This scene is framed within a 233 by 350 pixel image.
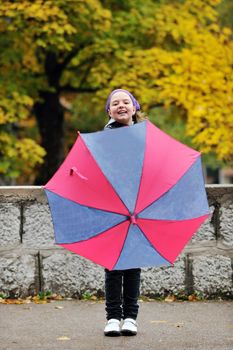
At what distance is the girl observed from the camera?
525 cm

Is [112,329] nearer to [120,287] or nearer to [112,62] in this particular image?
[120,287]

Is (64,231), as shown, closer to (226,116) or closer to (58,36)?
(226,116)

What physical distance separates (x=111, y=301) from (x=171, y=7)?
14668mm

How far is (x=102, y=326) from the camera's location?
5.66m

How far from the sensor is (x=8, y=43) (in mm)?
17359

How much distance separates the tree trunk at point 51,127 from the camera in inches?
774

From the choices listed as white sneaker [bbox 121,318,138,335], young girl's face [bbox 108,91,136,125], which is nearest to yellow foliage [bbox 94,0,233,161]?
young girl's face [bbox 108,91,136,125]

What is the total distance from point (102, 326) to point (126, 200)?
1.17 meters

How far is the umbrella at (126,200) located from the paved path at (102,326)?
562 mm

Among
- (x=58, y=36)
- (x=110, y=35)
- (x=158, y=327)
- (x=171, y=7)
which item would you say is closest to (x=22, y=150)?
(x=58, y=36)

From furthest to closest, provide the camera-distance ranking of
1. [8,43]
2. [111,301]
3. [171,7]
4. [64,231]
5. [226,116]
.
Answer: [171,7], [8,43], [226,116], [111,301], [64,231]

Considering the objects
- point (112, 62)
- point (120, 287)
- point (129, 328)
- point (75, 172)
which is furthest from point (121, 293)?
point (112, 62)

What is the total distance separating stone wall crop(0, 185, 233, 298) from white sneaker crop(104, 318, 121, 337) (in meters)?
1.42

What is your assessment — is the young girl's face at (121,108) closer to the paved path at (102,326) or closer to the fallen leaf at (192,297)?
the paved path at (102,326)
